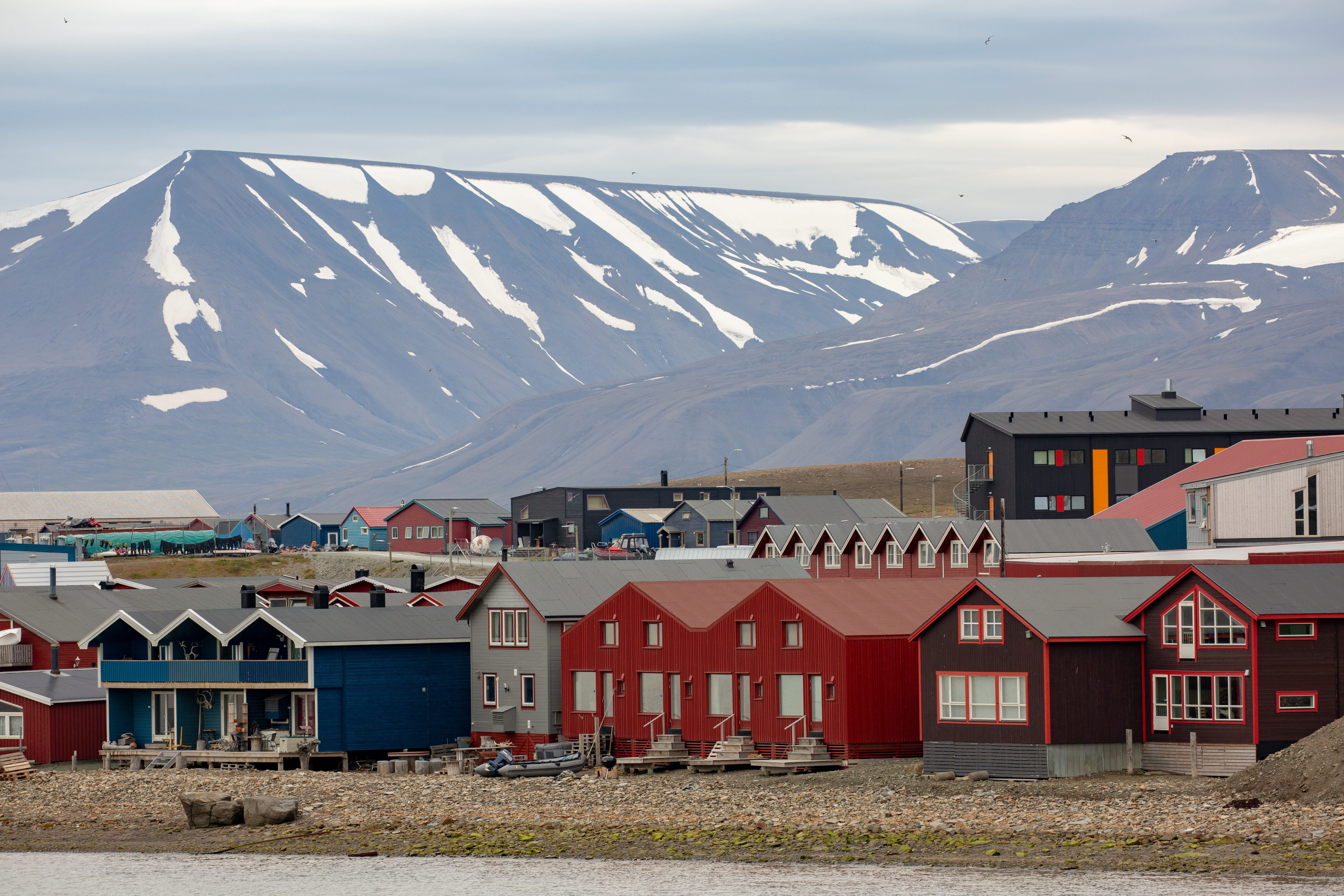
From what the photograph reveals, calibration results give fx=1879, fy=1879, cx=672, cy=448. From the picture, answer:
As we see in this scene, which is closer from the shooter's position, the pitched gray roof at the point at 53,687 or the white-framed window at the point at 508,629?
the white-framed window at the point at 508,629

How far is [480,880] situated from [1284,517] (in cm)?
3710

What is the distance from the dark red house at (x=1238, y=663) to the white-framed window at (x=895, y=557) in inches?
1453

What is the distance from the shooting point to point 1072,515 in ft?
431

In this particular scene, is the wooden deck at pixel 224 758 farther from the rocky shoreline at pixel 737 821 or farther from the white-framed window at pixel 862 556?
the white-framed window at pixel 862 556

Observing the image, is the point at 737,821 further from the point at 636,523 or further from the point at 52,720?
the point at 636,523

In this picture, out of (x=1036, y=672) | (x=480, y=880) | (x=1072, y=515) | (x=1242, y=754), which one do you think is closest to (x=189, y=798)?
(x=480, y=880)

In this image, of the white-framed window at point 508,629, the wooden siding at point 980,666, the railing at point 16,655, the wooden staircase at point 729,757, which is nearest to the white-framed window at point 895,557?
the white-framed window at point 508,629

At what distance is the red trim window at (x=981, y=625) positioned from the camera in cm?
5053

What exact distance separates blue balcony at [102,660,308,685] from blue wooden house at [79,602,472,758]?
0.13 feet

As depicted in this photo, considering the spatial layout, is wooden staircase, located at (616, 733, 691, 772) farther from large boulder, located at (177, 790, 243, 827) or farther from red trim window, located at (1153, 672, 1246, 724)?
red trim window, located at (1153, 672, 1246, 724)

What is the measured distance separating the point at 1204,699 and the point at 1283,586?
359 centimetres

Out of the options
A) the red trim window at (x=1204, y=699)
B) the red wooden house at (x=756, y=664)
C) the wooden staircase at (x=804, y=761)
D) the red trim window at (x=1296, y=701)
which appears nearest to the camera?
the red trim window at (x=1296, y=701)

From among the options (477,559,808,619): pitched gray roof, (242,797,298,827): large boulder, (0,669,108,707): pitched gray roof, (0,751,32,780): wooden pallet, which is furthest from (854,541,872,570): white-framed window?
(242,797,298,827): large boulder

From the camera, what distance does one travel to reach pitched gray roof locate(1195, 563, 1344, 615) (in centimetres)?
4766
